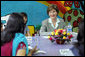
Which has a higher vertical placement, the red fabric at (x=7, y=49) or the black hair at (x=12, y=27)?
the black hair at (x=12, y=27)

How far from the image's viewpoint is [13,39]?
158cm

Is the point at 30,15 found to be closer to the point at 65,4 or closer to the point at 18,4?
the point at 18,4

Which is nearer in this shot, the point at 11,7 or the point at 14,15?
the point at 14,15

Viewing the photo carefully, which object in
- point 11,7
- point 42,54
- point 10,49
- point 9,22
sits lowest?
point 42,54

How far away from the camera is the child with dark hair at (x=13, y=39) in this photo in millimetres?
1529

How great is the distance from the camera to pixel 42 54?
1.78 meters

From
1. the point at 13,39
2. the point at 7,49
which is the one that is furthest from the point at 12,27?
the point at 7,49

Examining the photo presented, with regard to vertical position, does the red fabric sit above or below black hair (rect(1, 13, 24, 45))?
below

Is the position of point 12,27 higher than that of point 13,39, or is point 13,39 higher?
point 12,27

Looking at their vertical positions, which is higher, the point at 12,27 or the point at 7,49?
the point at 12,27

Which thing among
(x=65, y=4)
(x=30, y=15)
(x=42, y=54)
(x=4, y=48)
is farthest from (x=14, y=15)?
(x=65, y=4)

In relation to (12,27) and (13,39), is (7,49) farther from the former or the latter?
(12,27)

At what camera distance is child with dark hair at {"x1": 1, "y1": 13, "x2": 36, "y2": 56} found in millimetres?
1529

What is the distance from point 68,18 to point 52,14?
1.61 metres
